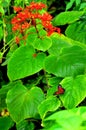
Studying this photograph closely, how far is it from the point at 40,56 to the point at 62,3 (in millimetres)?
1418

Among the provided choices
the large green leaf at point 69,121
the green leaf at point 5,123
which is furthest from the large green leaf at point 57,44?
the large green leaf at point 69,121

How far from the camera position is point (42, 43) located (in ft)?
5.34

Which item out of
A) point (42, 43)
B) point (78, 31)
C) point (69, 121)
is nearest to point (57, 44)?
point (42, 43)

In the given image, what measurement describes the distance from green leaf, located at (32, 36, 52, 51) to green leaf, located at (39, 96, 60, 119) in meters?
0.26

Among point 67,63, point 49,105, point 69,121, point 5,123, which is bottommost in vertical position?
point 5,123

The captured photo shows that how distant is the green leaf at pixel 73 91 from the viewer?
4.75 feet

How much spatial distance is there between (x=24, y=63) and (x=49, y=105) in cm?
30

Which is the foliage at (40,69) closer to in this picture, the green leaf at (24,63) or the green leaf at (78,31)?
the green leaf at (24,63)

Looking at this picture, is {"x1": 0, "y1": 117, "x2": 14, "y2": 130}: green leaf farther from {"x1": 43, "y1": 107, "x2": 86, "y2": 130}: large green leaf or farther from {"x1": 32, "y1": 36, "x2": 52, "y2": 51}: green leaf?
{"x1": 43, "y1": 107, "x2": 86, "y2": 130}: large green leaf

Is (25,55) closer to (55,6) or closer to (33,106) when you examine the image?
(33,106)

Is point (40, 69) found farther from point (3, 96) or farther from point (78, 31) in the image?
point (78, 31)

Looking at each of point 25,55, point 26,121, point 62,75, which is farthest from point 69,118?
point 26,121

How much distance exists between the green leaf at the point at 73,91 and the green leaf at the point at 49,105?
3 cm

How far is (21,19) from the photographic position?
1535 millimetres
